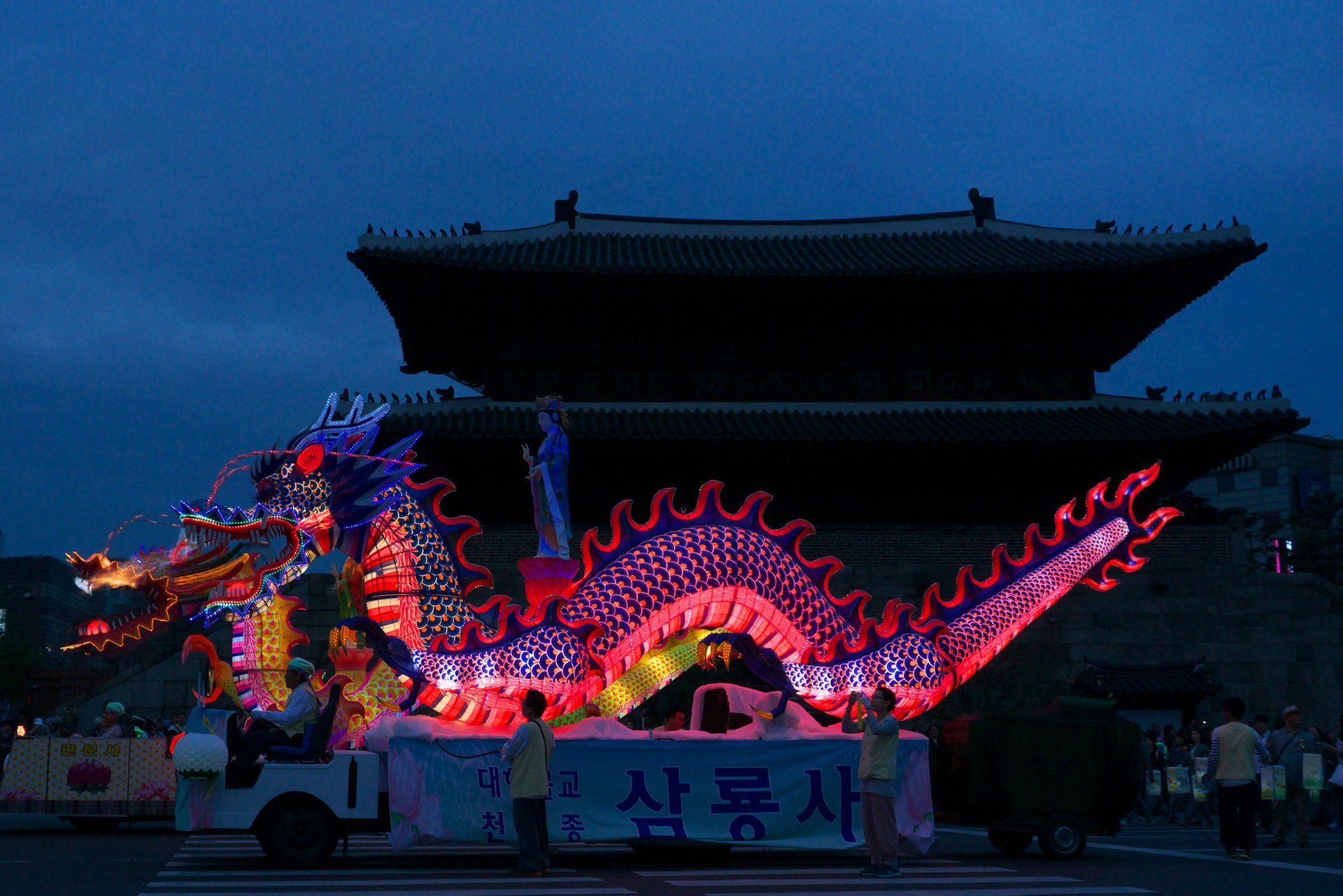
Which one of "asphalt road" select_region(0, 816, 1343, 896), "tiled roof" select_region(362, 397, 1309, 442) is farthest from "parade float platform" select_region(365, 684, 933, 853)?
"tiled roof" select_region(362, 397, 1309, 442)

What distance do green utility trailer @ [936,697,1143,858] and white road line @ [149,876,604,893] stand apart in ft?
10.5

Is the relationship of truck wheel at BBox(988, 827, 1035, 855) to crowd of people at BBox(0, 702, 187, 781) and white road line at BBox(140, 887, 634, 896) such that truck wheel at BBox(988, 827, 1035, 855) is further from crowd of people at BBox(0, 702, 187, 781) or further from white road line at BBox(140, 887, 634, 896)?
crowd of people at BBox(0, 702, 187, 781)

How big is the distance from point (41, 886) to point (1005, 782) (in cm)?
652

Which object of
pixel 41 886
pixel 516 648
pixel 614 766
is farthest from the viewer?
pixel 516 648

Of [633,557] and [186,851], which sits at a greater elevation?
[633,557]

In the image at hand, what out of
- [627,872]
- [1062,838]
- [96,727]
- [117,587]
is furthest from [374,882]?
[96,727]

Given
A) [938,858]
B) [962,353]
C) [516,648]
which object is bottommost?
[938,858]

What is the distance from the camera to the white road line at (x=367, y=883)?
26.2 feet

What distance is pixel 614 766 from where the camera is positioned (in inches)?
386

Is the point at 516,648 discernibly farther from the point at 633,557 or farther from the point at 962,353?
the point at 962,353

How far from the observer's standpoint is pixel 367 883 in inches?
325

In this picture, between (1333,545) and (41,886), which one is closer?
(41,886)

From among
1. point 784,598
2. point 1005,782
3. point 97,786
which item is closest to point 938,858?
point 1005,782

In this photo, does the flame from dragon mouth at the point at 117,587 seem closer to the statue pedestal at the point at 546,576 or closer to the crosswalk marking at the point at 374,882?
the crosswalk marking at the point at 374,882
